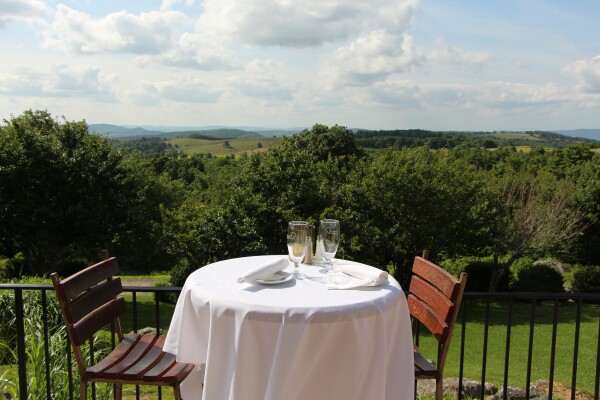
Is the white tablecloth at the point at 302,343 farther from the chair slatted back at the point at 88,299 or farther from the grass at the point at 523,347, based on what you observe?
the grass at the point at 523,347

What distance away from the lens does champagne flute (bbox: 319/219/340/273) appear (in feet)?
8.82

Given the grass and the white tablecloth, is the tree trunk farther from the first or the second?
the white tablecloth

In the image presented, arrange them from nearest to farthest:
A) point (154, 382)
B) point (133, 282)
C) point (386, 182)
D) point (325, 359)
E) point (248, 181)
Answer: point (325, 359)
point (154, 382)
point (248, 181)
point (386, 182)
point (133, 282)

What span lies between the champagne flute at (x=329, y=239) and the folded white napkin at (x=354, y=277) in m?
0.10

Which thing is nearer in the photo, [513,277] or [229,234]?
[229,234]

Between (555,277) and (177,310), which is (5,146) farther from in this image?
(555,277)

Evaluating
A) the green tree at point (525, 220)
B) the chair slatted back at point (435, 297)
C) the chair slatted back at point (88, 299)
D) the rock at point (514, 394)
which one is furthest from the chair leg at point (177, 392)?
the green tree at point (525, 220)

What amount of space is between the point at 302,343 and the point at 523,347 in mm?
15315

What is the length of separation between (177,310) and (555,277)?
67.1 ft

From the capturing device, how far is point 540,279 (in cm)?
1953

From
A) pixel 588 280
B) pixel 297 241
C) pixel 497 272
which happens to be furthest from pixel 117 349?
pixel 588 280

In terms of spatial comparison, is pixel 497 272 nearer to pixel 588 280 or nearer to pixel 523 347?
pixel 588 280

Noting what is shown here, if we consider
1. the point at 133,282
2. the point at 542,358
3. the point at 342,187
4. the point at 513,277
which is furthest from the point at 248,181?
the point at 513,277

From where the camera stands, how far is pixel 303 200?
16828mm
